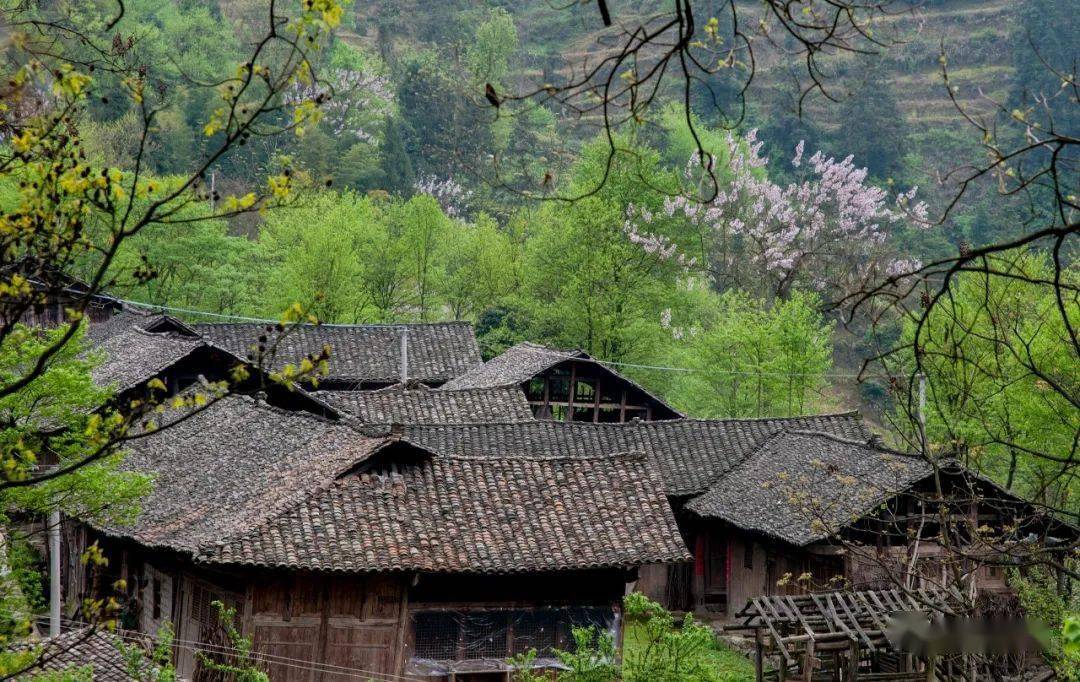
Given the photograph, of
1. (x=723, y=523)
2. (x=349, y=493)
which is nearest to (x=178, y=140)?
(x=723, y=523)

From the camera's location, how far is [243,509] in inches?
825

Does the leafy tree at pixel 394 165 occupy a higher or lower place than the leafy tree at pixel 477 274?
higher

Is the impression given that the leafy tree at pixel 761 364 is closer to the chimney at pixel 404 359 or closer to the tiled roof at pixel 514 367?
the tiled roof at pixel 514 367

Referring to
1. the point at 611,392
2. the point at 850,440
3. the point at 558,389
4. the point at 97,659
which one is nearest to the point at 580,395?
the point at 558,389

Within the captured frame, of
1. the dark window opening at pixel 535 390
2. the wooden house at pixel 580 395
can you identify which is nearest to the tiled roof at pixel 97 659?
the wooden house at pixel 580 395

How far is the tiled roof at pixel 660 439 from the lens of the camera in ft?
99.0

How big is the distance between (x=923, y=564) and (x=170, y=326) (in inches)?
1026

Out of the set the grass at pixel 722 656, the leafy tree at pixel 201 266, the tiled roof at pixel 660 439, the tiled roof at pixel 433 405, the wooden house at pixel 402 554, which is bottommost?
the grass at pixel 722 656

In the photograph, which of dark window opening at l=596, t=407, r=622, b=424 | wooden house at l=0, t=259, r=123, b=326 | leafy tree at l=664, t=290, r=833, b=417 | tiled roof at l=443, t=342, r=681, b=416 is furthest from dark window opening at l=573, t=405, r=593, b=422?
wooden house at l=0, t=259, r=123, b=326

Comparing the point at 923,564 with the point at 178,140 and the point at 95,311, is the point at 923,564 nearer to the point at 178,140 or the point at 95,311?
the point at 95,311

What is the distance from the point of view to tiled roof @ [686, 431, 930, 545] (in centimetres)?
2498

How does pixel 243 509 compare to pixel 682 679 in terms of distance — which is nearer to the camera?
pixel 682 679

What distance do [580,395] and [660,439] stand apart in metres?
6.92

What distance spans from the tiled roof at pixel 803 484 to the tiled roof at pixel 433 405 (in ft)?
19.0
